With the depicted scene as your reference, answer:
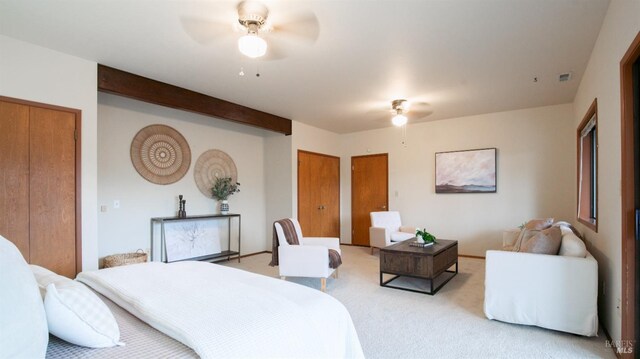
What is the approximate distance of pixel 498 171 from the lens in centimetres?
547

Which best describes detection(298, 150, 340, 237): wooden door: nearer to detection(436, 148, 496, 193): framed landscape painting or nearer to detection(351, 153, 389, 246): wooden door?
detection(351, 153, 389, 246): wooden door

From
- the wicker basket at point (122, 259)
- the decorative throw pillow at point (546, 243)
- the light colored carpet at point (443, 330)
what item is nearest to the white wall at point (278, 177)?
the light colored carpet at point (443, 330)

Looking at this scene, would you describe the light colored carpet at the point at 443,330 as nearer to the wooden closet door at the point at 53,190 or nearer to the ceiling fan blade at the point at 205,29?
the wooden closet door at the point at 53,190

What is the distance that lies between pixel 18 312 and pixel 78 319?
0.22 m

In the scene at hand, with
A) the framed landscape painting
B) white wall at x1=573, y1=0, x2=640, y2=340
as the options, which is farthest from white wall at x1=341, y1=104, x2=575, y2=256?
white wall at x1=573, y1=0, x2=640, y2=340

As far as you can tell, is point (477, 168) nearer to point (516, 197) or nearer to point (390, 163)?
point (516, 197)

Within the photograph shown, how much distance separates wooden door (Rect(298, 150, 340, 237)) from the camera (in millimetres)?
6223

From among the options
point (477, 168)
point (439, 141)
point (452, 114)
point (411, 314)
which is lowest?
point (411, 314)

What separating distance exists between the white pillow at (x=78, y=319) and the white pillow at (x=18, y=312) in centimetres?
7

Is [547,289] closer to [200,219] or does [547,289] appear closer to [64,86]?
[200,219]

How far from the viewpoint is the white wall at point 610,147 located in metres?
2.18

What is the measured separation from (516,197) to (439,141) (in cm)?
159

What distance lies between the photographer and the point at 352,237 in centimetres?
707

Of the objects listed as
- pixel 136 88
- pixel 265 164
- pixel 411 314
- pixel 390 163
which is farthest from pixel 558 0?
pixel 265 164
